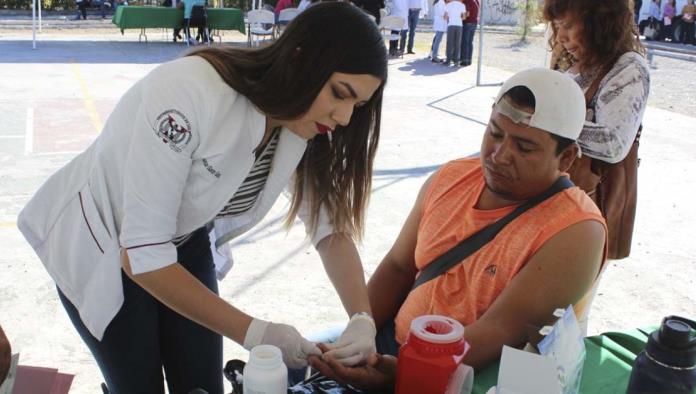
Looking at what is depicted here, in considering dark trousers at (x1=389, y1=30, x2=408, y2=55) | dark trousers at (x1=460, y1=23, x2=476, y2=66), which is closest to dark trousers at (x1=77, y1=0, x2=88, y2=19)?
dark trousers at (x1=389, y1=30, x2=408, y2=55)

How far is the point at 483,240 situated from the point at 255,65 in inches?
29.5

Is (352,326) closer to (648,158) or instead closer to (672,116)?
(648,158)

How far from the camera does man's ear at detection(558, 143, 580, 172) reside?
1.76 metres

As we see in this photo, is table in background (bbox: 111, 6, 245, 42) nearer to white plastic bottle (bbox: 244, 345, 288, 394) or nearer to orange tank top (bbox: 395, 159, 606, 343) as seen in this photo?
orange tank top (bbox: 395, 159, 606, 343)

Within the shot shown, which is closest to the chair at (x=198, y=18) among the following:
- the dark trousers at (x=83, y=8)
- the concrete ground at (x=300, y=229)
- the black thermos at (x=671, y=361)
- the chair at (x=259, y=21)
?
the chair at (x=259, y=21)

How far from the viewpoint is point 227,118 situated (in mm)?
1412

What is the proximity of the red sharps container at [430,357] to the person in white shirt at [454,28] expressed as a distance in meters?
10.9

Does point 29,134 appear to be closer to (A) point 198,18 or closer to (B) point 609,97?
(B) point 609,97

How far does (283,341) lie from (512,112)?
0.84 metres

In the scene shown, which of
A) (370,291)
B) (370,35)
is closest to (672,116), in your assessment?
(370,291)

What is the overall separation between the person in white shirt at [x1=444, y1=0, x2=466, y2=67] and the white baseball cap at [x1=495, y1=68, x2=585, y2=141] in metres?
10.2

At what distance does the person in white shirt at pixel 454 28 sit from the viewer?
37.3 ft

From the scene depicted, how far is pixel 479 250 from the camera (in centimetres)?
173

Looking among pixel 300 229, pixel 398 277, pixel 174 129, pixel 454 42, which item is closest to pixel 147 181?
pixel 174 129
